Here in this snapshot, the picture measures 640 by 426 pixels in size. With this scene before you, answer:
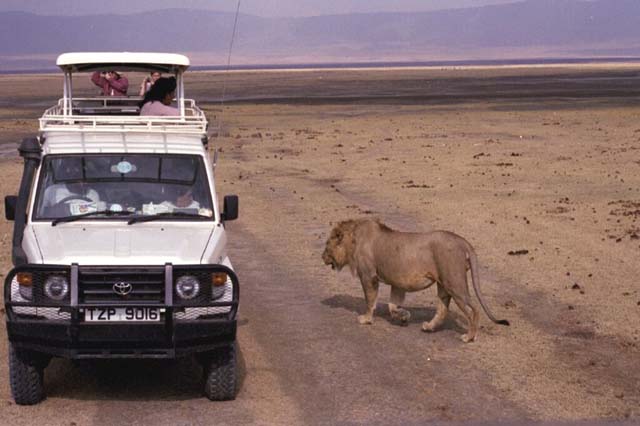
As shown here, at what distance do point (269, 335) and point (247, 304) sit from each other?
1.41m

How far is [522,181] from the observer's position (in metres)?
23.1

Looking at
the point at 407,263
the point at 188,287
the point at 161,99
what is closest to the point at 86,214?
the point at 188,287

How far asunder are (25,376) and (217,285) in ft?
5.02

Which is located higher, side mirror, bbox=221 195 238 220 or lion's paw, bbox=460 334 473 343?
side mirror, bbox=221 195 238 220

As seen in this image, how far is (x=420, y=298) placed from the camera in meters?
13.3

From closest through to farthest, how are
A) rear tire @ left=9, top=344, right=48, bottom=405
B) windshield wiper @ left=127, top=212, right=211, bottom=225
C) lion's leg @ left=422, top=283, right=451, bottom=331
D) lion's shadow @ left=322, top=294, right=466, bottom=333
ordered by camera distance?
rear tire @ left=9, top=344, right=48, bottom=405 < windshield wiper @ left=127, top=212, right=211, bottom=225 < lion's leg @ left=422, top=283, right=451, bottom=331 < lion's shadow @ left=322, top=294, right=466, bottom=333

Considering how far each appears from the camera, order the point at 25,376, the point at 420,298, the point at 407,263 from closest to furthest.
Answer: the point at 25,376 → the point at 407,263 → the point at 420,298

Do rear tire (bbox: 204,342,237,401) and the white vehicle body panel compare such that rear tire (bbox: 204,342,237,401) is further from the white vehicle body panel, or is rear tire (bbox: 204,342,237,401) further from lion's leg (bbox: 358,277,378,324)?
lion's leg (bbox: 358,277,378,324)

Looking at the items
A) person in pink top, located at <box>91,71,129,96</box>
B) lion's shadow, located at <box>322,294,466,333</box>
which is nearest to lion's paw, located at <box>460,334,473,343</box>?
lion's shadow, located at <box>322,294,466,333</box>

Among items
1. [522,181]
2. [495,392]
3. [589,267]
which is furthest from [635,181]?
[495,392]

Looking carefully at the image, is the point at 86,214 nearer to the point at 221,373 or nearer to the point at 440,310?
the point at 221,373

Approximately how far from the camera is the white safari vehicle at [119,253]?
344 inches

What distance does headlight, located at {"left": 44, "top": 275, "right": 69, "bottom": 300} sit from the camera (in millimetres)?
8805

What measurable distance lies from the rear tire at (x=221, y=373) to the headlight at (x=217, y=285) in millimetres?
402
